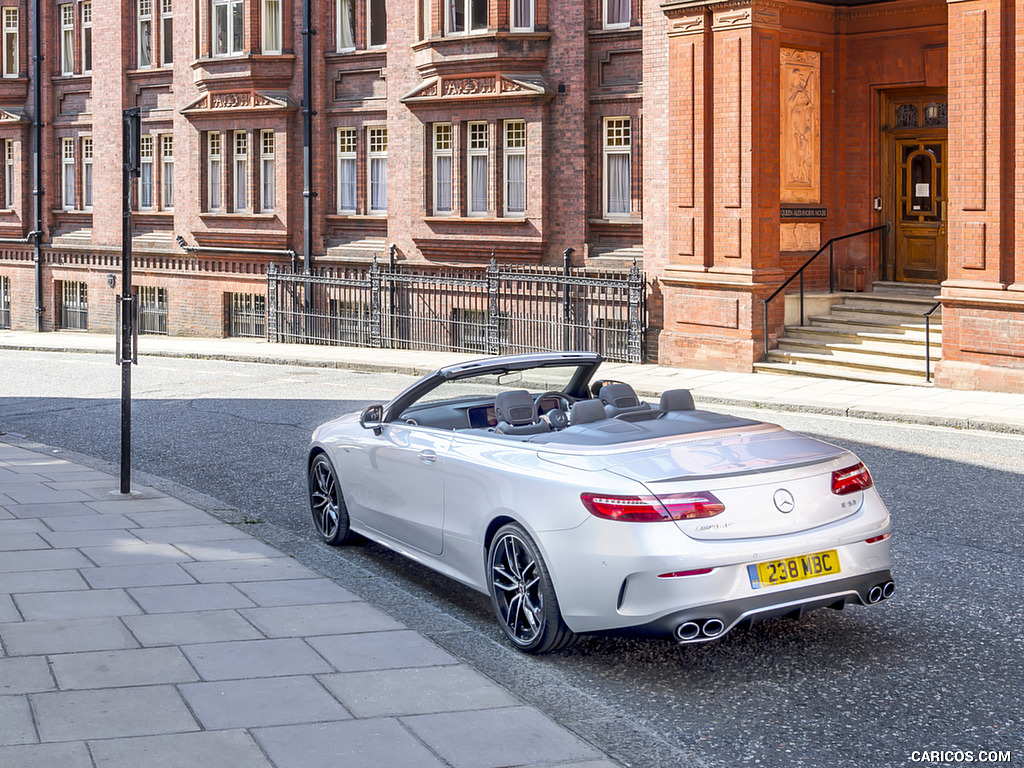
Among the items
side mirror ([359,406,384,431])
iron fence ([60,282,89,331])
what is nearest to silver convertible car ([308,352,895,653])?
side mirror ([359,406,384,431])

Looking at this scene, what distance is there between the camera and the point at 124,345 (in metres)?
10.5

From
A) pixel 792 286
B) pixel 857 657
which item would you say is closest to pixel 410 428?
pixel 857 657

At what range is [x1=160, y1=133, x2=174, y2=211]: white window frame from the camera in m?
32.7

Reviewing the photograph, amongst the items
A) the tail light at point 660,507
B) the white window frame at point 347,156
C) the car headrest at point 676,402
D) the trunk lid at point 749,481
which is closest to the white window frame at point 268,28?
the white window frame at point 347,156

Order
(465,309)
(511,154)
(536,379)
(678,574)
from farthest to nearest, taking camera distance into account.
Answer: (465,309) < (511,154) < (536,379) < (678,574)

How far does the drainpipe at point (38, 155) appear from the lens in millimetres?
35344

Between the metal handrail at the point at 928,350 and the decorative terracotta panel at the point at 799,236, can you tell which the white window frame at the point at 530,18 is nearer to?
the decorative terracotta panel at the point at 799,236

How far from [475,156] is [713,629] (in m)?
21.4

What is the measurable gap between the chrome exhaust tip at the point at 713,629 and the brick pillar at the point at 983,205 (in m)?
12.3

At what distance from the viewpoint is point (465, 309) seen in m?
26.1

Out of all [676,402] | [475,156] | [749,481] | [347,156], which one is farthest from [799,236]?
[749,481]

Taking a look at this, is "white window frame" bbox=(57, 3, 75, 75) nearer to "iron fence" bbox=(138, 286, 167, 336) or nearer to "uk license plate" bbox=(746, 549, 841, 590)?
"iron fence" bbox=(138, 286, 167, 336)

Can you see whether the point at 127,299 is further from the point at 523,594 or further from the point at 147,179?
the point at 147,179

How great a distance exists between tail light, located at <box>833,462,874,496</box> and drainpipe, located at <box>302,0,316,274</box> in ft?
77.3
